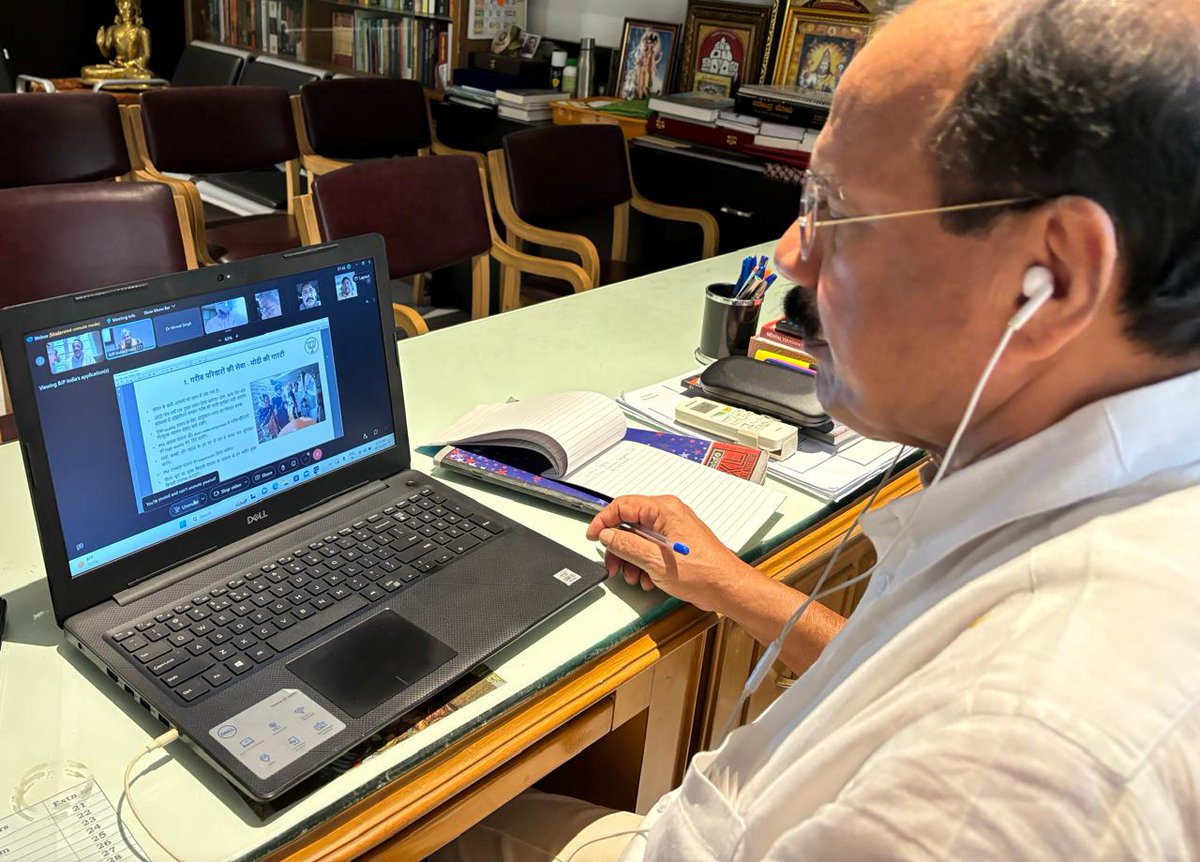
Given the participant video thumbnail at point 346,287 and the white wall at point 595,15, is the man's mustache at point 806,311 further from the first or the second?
the white wall at point 595,15

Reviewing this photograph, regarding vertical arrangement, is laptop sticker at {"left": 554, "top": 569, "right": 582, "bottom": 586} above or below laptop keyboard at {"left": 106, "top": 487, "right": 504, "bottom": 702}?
below

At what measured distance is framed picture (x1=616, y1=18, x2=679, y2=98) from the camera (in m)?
3.25

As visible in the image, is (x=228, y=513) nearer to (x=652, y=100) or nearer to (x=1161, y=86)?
(x=1161, y=86)

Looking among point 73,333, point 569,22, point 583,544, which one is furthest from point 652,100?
point 73,333

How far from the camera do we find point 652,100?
9.95 feet

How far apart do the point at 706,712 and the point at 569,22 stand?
10.3ft

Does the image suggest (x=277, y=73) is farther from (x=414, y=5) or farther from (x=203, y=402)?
(x=203, y=402)

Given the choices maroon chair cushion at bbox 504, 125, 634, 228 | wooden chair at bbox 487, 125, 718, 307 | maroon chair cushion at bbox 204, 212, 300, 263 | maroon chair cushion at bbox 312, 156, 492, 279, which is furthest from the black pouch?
maroon chair cushion at bbox 204, 212, 300, 263

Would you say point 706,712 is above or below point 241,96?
below

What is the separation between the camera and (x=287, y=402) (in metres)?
0.92

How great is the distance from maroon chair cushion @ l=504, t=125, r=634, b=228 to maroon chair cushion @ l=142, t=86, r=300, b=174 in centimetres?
77

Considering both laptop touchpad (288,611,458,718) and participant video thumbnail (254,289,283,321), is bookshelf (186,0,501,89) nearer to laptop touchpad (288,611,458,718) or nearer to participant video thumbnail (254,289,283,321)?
participant video thumbnail (254,289,283,321)

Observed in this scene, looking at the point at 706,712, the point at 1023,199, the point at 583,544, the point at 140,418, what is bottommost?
the point at 706,712

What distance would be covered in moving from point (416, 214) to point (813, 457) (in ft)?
4.01
